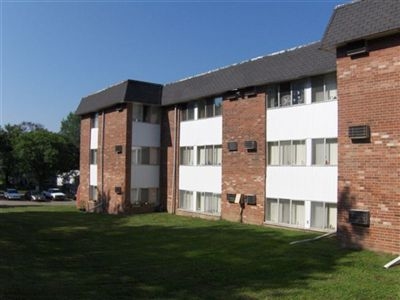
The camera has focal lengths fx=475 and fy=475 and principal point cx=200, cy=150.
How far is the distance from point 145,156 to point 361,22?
1765 cm

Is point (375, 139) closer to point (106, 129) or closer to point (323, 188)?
point (323, 188)

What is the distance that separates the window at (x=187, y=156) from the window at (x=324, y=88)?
9.27 meters

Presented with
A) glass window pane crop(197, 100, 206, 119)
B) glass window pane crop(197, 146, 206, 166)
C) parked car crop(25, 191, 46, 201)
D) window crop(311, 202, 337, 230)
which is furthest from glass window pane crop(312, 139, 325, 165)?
parked car crop(25, 191, 46, 201)

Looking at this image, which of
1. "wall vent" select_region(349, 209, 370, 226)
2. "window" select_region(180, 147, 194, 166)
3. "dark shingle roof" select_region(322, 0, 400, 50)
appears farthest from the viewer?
"window" select_region(180, 147, 194, 166)

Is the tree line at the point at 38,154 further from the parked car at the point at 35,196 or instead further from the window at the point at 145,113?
the window at the point at 145,113

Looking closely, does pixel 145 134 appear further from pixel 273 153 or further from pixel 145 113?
pixel 273 153

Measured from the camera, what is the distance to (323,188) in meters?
17.9

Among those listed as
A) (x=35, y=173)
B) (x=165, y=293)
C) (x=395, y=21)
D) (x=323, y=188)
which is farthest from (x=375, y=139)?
(x=35, y=173)

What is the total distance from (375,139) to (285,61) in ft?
25.6

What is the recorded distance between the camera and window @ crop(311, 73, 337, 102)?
1777 centimetres

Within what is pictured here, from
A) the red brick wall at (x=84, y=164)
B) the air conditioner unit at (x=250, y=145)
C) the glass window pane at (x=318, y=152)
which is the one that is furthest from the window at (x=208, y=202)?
the red brick wall at (x=84, y=164)

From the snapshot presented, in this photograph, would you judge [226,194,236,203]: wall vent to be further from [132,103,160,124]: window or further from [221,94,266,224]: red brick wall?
[132,103,160,124]: window

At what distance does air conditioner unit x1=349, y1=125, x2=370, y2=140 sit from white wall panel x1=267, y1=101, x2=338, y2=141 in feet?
13.7

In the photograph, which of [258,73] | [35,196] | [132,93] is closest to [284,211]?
[258,73]
